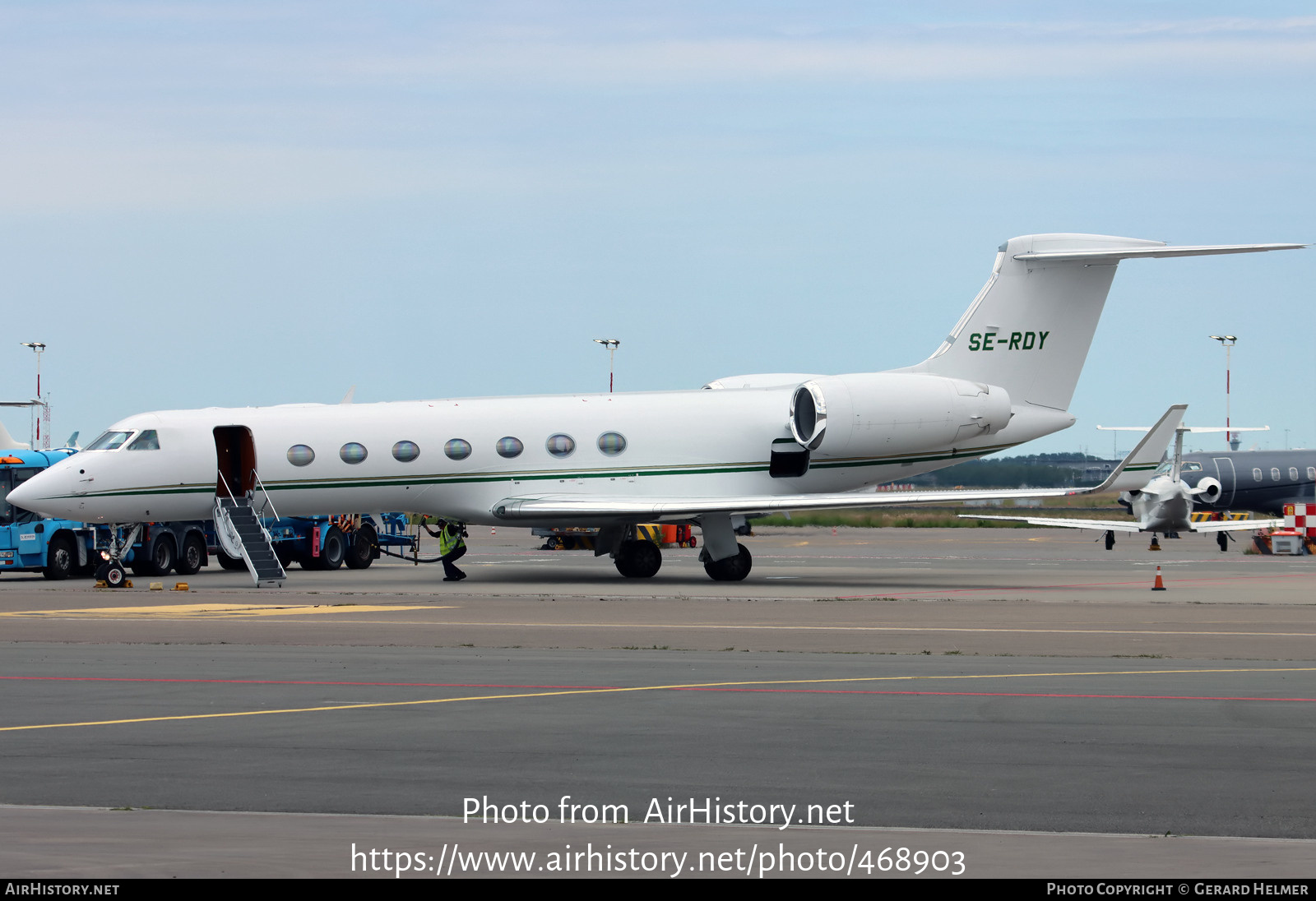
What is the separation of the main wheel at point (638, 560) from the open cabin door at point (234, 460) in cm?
816

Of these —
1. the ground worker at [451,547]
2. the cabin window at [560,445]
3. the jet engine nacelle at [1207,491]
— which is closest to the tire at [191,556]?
the ground worker at [451,547]

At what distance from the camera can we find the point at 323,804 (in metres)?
7.95

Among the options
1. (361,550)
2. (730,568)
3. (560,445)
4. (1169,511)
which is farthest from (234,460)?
(1169,511)

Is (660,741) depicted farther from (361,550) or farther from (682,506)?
(361,550)

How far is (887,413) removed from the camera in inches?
1239

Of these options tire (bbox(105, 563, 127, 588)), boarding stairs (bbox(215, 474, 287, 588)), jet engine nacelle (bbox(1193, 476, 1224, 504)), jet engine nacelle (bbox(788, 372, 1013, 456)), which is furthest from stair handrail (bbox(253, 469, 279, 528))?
jet engine nacelle (bbox(1193, 476, 1224, 504))

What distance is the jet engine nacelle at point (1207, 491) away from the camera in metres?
58.4

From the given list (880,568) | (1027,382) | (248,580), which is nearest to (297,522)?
(248,580)

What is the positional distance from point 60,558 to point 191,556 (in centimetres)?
293

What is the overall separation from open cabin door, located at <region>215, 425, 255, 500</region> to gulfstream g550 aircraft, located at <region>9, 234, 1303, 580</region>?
0.04 m

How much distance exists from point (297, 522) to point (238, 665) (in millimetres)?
23182

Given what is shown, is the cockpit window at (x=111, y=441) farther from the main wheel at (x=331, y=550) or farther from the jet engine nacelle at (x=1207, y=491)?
the jet engine nacelle at (x=1207, y=491)

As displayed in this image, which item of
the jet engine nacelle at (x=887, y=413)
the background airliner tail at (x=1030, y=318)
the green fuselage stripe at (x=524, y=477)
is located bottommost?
the green fuselage stripe at (x=524, y=477)
